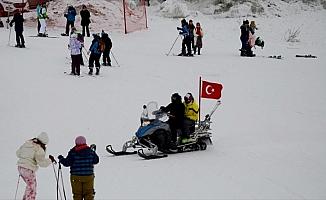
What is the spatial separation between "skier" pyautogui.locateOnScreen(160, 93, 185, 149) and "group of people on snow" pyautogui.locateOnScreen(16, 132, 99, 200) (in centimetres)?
425

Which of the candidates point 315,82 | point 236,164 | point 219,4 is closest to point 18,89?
point 236,164

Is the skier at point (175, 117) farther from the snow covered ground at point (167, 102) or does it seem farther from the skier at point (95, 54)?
the skier at point (95, 54)

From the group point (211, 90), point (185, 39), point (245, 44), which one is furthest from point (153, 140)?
point (245, 44)

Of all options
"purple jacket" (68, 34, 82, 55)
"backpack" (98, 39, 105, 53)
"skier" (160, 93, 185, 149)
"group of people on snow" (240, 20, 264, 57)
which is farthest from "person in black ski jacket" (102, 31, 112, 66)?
"skier" (160, 93, 185, 149)

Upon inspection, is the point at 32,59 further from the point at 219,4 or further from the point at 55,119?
the point at 219,4

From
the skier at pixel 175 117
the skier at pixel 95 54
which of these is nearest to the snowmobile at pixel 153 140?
the skier at pixel 175 117

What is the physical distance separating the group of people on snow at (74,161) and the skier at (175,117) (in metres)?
4.25

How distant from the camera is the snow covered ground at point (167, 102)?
31.9 feet

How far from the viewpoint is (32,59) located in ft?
68.7

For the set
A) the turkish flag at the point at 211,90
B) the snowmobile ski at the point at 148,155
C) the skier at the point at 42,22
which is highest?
the skier at the point at 42,22

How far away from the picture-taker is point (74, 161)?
7.84 meters

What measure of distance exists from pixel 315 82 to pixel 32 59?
442 inches

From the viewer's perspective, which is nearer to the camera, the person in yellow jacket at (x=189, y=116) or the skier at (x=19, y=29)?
the person in yellow jacket at (x=189, y=116)

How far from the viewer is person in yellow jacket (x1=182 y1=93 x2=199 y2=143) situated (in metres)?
12.1
